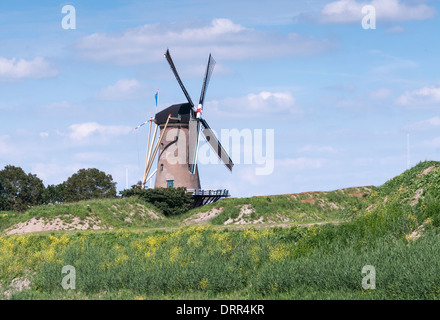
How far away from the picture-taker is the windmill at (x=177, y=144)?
55.6 meters

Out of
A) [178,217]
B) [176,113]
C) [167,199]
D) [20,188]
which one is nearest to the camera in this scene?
[178,217]

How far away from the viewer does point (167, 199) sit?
51188mm

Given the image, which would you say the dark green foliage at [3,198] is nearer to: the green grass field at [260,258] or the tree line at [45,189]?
the tree line at [45,189]

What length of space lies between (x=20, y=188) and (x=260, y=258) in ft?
154

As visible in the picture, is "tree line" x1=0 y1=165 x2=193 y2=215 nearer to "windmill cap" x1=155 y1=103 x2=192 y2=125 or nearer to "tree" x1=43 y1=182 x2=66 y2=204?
"tree" x1=43 y1=182 x2=66 y2=204

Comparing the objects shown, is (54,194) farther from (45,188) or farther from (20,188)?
(20,188)

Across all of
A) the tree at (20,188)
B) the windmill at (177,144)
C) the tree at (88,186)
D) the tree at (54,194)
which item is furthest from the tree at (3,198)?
the windmill at (177,144)

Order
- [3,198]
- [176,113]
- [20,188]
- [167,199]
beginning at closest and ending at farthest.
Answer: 1. [167,199]
2. [176,113]
3. [3,198]
4. [20,188]

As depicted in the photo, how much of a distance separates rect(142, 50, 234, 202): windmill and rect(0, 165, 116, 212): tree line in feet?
39.2

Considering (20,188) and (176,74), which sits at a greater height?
(176,74)

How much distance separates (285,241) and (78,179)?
4447 cm

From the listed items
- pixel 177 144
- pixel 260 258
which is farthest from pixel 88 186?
pixel 260 258
